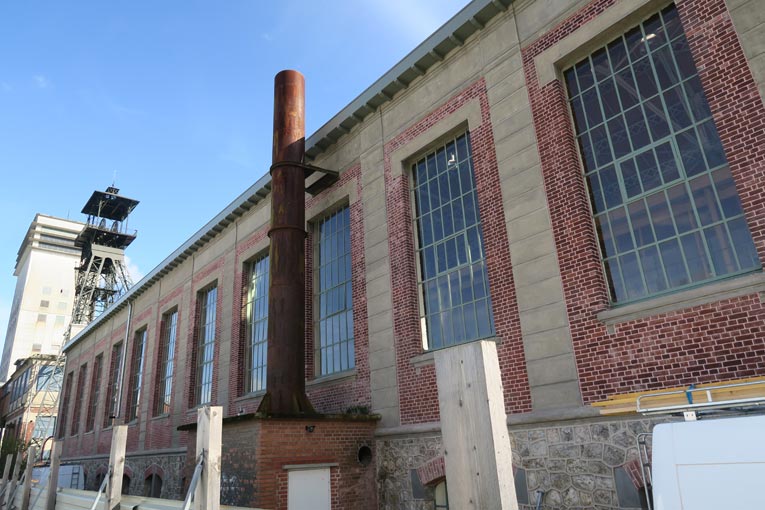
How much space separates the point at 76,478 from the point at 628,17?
1269 inches

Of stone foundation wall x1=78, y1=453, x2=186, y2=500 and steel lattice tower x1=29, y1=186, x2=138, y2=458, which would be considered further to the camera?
steel lattice tower x1=29, y1=186, x2=138, y2=458

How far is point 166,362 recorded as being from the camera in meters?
23.8

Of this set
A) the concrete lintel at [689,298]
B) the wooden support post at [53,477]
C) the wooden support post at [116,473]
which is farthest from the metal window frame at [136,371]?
the concrete lintel at [689,298]

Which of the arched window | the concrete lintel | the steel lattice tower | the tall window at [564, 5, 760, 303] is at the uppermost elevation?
the steel lattice tower

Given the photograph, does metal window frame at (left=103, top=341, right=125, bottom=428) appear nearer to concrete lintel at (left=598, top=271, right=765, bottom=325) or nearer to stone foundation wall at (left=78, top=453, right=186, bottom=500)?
stone foundation wall at (left=78, top=453, right=186, bottom=500)

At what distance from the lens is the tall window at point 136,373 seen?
25453 mm

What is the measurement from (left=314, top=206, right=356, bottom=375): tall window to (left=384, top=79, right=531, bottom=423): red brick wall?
2175mm

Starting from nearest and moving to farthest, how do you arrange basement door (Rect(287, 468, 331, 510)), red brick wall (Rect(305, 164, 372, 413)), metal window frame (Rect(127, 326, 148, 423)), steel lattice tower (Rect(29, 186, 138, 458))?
basement door (Rect(287, 468, 331, 510)) → red brick wall (Rect(305, 164, 372, 413)) → metal window frame (Rect(127, 326, 148, 423)) → steel lattice tower (Rect(29, 186, 138, 458))

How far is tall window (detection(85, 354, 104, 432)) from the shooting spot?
1219 inches

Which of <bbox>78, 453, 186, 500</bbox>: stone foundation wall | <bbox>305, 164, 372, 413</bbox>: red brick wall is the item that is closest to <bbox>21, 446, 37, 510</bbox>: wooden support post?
<bbox>78, 453, 186, 500</bbox>: stone foundation wall

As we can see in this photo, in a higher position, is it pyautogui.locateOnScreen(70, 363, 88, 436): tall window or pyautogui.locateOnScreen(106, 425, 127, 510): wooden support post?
pyautogui.locateOnScreen(70, 363, 88, 436): tall window

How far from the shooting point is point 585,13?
32.7 feet

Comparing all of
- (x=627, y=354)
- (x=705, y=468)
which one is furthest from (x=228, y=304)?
(x=705, y=468)

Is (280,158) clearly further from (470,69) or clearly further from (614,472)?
(614,472)
